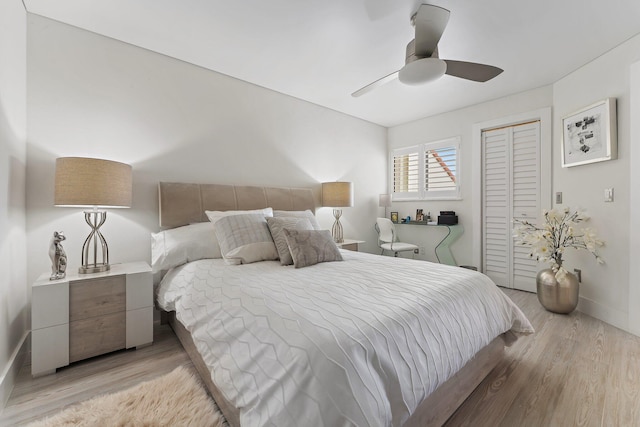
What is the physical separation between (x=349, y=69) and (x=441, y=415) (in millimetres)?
2859

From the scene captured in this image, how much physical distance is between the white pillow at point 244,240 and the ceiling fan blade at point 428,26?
1.79 metres

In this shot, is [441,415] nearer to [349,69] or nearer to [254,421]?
[254,421]

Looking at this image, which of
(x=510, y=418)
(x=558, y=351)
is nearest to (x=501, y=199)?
(x=558, y=351)

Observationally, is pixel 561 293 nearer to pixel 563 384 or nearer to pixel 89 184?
pixel 563 384

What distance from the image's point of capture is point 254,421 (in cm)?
87

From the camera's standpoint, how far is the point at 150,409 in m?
1.35

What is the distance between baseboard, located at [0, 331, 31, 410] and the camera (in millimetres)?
1408

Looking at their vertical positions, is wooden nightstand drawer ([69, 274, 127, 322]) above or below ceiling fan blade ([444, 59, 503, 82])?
below

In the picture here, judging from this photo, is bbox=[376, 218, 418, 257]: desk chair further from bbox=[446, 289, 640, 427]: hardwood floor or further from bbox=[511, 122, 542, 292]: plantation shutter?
bbox=[446, 289, 640, 427]: hardwood floor

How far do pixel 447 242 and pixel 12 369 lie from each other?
4452 millimetres

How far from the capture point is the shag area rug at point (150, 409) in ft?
4.17

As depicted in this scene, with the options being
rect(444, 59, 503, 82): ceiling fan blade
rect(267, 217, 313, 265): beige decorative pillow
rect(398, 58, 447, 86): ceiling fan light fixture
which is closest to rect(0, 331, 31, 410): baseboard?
rect(267, 217, 313, 265): beige decorative pillow

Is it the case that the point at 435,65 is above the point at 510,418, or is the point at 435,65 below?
above

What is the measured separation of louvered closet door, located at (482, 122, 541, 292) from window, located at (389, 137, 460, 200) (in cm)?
41
